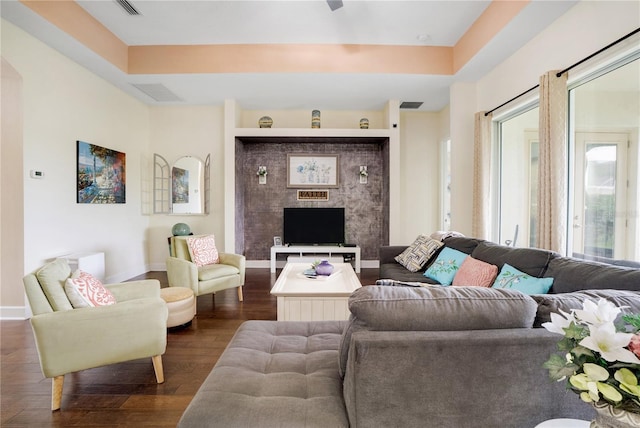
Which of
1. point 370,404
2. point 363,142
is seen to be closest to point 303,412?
point 370,404

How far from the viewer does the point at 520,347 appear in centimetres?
104

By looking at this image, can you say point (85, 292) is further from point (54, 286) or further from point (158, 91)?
point (158, 91)

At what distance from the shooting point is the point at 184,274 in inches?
136

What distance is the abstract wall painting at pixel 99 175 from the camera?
155 inches

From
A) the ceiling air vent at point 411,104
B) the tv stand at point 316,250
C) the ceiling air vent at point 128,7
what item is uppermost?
the ceiling air vent at point 128,7

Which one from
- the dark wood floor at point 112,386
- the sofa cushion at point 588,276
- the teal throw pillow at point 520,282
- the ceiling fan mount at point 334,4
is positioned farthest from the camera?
the ceiling fan mount at point 334,4

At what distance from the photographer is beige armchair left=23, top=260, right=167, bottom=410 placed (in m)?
1.77

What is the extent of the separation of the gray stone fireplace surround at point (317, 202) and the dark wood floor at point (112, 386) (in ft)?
9.54

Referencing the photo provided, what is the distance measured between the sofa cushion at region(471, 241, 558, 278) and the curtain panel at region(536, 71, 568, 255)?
609 millimetres

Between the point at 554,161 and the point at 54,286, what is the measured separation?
3.90 meters

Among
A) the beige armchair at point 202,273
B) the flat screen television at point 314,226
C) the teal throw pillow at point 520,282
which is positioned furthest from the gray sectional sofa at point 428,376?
the flat screen television at point 314,226

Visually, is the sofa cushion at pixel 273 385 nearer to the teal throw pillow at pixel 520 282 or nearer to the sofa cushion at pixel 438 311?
the sofa cushion at pixel 438 311

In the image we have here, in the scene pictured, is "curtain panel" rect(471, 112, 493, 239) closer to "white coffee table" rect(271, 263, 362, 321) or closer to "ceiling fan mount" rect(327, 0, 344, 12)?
"ceiling fan mount" rect(327, 0, 344, 12)

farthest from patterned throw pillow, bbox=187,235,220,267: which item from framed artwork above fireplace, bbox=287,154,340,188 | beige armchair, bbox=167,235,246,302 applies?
framed artwork above fireplace, bbox=287,154,340,188
